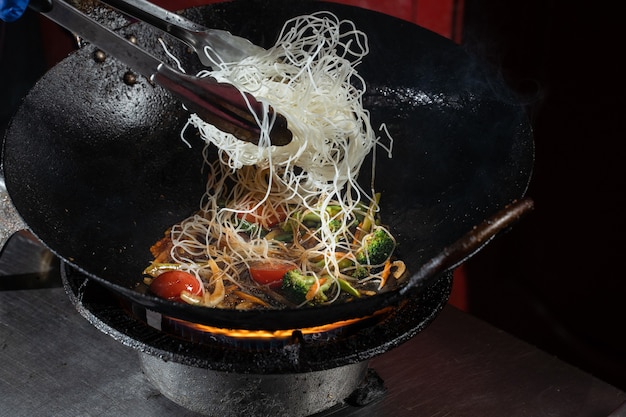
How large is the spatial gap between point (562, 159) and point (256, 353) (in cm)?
241

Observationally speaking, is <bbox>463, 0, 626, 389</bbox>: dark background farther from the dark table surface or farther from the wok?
the dark table surface

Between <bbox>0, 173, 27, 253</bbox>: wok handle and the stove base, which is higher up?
<bbox>0, 173, 27, 253</bbox>: wok handle

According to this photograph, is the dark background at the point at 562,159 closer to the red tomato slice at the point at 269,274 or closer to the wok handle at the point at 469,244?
the red tomato slice at the point at 269,274

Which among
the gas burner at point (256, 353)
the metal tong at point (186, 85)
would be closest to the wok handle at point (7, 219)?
the gas burner at point (256, 353)

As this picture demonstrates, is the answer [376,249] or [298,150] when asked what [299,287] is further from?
[298,150]

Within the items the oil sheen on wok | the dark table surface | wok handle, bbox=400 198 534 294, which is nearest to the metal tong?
the oil sheen on wok

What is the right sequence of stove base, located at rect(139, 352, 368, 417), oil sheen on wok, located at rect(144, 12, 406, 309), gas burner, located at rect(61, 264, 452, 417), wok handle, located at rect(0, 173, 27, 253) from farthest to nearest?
1. wok handle, located at rect(0, 173, 27, 253)
2. oil sheen on wok, located at rect(144, 12, 406, 309)
3. stove base, located at rect(139, 352, 368, 417)
4. gas burner, located at rect(61, 264, 452, 417)

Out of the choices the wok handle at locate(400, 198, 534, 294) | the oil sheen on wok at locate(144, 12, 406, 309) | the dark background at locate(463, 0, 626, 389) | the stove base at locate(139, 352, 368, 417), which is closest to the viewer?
the wok handle at locate(400, 198, 534, 294)

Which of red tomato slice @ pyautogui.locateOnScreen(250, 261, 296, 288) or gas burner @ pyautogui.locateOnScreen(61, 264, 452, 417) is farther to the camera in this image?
red tomato slice @ pyautogui.locateOnScreen(250, 261, 296, 288)

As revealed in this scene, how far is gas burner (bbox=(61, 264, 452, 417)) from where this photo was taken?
1.90 metres

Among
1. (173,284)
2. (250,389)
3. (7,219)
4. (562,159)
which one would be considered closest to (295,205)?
(173,284)

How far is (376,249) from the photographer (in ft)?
7.87

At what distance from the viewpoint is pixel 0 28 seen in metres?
3.49

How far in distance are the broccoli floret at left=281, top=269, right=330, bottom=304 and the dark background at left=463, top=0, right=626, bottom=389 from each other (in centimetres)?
182
